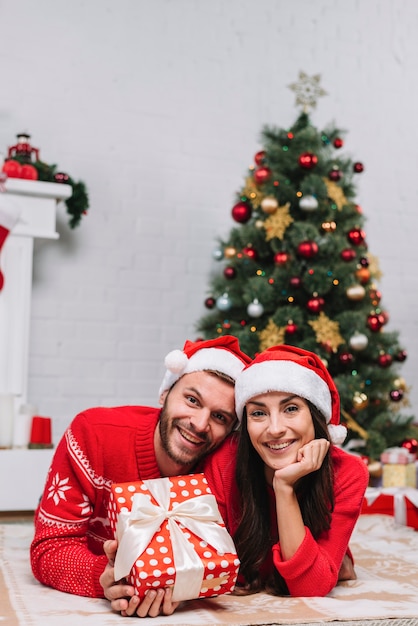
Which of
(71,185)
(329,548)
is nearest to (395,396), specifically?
(71,185)

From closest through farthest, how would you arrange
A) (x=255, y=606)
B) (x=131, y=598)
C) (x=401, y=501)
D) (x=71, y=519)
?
(x=131, y=598), (x=255, y=606), (x=71, y=519), (x=401, y=501)

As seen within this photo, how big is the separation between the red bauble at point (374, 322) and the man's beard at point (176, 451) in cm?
196

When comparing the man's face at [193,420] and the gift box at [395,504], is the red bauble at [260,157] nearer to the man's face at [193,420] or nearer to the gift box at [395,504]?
the gift box at [395,504]

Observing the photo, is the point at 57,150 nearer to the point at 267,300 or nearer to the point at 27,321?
the point at 27,321

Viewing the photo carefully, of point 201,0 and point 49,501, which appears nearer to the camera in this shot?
point 49,501

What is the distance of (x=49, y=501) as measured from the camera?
1.79m

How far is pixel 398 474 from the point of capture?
3541 millimetres

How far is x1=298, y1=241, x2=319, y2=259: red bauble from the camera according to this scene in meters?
3.55

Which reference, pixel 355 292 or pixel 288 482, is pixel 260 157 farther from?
pixel 288 482

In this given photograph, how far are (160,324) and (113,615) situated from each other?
2699mm

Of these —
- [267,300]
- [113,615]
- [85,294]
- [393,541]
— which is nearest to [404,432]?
[267,300]

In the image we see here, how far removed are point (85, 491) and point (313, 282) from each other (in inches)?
79.5

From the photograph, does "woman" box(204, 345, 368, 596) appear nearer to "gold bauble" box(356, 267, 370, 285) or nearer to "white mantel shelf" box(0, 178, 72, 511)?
"white mantel shelf" box(0, 178, 72, 511)

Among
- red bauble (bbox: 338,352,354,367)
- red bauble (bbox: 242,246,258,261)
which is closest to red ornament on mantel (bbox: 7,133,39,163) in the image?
red bauble (bbox: 242,246,258,261)
